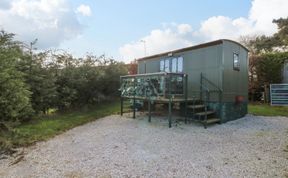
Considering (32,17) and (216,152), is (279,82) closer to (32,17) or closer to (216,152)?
(216,152)

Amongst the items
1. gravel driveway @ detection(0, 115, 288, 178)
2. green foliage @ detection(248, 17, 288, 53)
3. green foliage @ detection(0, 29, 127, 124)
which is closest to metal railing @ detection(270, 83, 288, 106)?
gravel driveway @ detection(0, 115, 288, 178)

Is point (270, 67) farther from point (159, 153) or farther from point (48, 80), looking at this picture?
point (48, 80)

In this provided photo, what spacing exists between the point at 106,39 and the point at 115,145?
23.4 feet

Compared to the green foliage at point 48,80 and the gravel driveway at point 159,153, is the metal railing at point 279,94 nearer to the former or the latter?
the gravel driveway at point 159,153

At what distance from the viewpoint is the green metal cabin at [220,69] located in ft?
26.1

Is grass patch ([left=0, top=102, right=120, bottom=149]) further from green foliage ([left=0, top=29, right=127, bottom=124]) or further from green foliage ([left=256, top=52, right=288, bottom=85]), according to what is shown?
green foliage ([left=256, top=52, right=288, bottom=85])

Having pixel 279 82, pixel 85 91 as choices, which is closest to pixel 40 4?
pixel 85 91

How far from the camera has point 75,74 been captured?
10.4 metres

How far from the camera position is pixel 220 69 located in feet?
25.9

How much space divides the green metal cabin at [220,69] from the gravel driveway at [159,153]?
117 cm

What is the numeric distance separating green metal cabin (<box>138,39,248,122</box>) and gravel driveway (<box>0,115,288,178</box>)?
1167mm

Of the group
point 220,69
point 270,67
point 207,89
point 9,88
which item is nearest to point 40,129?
point 9,88

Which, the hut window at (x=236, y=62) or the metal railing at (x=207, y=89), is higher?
the hut window at (x=236, y=62)

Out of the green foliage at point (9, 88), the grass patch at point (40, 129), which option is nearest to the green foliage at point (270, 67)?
the grass patch at point (40, 129)
